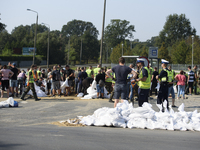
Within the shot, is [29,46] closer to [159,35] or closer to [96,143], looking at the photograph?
[159,35]

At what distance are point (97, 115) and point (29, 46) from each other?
279 feet

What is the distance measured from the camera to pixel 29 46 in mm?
89062

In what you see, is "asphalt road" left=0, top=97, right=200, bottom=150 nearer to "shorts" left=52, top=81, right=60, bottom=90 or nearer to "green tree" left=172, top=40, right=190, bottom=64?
"shorts" left=52, top=81, right=60, bottom=90

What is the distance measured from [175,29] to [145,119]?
10551cm

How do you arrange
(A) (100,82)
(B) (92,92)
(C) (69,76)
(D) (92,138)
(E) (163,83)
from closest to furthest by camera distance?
(D) (92,138), (E) (163,83), (A) (100,82), (B) (92,92), (C) (69,76)

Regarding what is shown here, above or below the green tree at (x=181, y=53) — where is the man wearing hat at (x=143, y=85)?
below

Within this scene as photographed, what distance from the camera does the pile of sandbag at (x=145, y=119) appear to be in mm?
7402

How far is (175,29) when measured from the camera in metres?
107

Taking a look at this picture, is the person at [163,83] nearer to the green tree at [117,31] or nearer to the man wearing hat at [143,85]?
the man wearing hat at [143,85]

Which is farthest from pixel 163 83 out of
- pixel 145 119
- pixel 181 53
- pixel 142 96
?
pixel 181 53

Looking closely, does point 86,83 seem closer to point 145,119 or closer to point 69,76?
point 69,76

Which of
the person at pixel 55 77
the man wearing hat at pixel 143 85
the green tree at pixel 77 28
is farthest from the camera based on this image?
the green tree at pixel 77 28

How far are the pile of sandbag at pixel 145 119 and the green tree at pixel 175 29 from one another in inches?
4035

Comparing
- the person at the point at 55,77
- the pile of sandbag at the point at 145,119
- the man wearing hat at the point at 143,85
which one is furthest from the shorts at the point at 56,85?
the pile of sandbag at the point at 145,119
